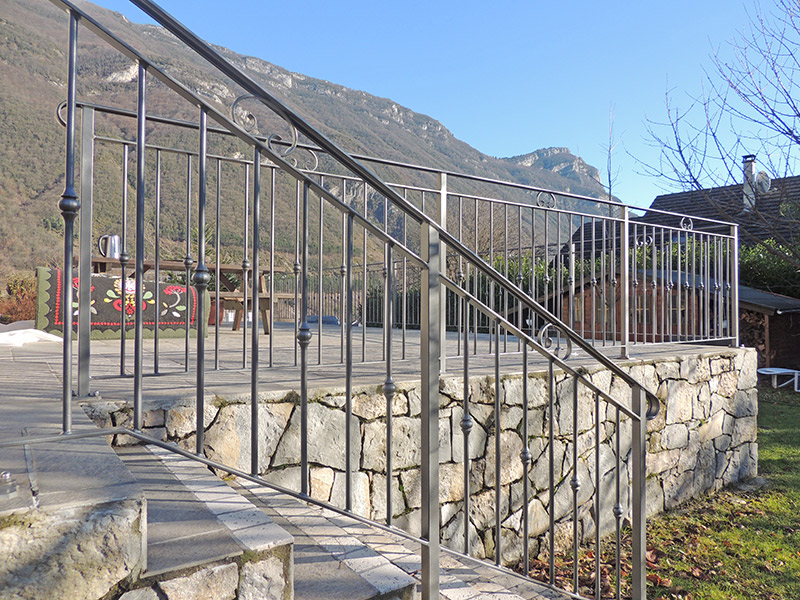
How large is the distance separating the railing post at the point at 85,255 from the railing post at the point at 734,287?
572cm

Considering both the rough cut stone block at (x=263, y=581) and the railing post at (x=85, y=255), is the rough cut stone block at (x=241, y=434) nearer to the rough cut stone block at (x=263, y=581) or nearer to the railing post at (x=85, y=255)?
the railing post at (x=85, y=255)

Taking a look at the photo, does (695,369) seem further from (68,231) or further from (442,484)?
(68,231)

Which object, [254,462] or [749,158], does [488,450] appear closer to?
[254,462]

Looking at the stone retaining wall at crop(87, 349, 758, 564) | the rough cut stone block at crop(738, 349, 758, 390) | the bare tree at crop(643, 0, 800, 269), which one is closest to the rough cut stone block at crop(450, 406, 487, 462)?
the stone retaining wall at crop(87, 349, 758, 564)

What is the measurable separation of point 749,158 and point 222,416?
6.99 meters

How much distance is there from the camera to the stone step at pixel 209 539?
1113mm

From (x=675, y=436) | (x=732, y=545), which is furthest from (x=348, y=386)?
(x=675, y=436)

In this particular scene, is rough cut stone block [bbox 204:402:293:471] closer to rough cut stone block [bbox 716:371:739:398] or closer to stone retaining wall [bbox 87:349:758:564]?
stone retaining wall [bbox 87:349:758:564]

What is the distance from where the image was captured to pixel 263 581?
3.99ft

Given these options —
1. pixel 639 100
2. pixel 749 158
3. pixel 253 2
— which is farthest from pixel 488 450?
pixel 253 2

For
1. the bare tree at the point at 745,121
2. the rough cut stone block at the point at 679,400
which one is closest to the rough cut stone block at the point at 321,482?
the rough cut stone block at the point at 679,400

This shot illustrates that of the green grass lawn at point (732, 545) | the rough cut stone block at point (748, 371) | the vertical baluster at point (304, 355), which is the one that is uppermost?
the vertical baluster at point (304, 355)

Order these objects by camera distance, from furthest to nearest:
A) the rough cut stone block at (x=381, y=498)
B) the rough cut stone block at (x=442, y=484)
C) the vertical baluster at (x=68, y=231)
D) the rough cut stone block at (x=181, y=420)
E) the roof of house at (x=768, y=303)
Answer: the roof of house at (x=768, y=303)
the rough cut stone block at (x=442, y=484)
the rough cut stone block at (x=381, y=498)
the rough cut stone block at (x=181, y=420)
the vertical baluster at (x=68, y=231)

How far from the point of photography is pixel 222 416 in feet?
7.59
